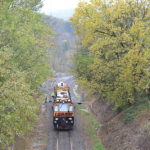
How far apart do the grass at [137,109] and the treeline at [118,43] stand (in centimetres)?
77

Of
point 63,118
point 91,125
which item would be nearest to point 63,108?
point 63,118

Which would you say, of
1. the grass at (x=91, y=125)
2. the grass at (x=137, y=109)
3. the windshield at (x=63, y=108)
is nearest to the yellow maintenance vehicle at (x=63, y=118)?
the windshield at (x=63, y=108)

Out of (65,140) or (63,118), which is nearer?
(65,140)

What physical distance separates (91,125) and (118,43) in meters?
9.89

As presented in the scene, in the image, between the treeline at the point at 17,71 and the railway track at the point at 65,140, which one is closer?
the treeline at the point at 17,71

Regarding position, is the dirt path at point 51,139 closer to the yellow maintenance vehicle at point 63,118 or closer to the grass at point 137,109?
the yellow maintenance vehicle at point 63,118

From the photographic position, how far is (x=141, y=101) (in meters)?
26.5

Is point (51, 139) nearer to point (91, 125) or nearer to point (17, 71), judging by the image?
point (91, 125)

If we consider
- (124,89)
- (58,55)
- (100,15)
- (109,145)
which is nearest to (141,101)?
(124,89)

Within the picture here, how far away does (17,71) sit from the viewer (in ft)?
48.6

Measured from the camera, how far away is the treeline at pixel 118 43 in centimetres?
2291

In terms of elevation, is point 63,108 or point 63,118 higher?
point 63,108

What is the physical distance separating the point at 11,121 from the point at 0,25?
31.5 feet

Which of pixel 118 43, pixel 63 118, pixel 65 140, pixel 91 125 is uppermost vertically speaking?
pixel 118 43
